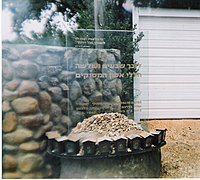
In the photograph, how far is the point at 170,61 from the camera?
8.95 ft

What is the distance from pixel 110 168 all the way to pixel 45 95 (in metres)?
0.63

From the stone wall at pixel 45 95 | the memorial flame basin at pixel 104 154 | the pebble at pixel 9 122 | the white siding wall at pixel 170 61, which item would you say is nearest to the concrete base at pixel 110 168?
the memorial flame basin at pixel 104 154

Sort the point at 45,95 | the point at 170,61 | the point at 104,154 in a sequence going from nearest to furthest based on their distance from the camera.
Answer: the point at 104,154
the point at 45,95
the point at 170,61

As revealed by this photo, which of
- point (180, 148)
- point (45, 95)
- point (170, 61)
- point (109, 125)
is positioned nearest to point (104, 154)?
point (109, 125)

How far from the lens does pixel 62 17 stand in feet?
7.54

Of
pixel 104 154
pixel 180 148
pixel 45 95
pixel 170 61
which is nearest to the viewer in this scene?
pixel 104 154

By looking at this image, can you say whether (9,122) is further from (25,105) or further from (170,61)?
(170,61)

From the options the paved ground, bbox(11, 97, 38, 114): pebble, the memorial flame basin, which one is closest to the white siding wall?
Result: the paved ground

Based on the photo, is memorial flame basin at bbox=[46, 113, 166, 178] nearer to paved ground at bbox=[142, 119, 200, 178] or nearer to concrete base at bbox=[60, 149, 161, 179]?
concrete base at bbox=[60, 149, 161, 179]

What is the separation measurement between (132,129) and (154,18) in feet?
3.17

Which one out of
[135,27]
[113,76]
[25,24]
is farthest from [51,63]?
[135,27]

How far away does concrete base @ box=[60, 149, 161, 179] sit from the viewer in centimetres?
202

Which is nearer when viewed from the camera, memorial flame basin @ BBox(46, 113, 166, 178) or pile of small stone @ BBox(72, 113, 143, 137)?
memorial flame basin @ BBox(46, 113, 166, 178)

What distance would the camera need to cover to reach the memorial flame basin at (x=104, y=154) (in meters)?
2.02
